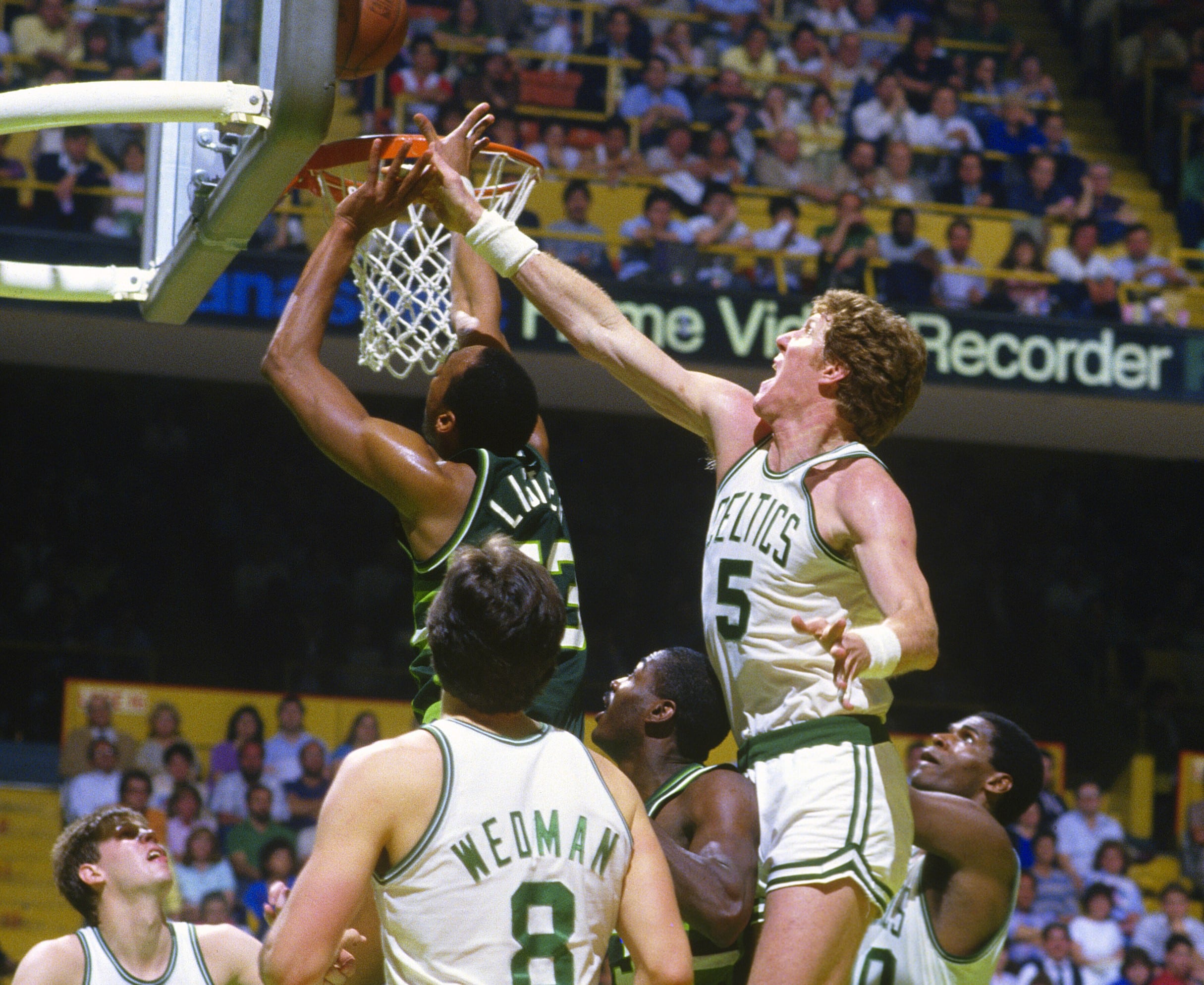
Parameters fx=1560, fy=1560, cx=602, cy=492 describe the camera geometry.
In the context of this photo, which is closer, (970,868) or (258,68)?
(258,68)

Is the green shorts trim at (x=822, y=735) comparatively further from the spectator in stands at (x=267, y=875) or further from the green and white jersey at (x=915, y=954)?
the spectator in stands at (x=267, y=875)

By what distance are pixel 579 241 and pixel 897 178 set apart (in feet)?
9.74

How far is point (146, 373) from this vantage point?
11.9m

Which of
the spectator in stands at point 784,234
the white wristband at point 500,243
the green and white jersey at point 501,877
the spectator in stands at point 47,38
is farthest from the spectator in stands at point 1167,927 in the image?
the spectator in stands at point 47,38

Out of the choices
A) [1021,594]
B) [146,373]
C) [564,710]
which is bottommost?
[1021,594]

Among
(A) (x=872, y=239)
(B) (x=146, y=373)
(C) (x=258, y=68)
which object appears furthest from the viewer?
(B) (x=146, y=373)

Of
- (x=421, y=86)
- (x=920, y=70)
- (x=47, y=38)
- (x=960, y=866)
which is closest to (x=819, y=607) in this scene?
(x=960, y=866)

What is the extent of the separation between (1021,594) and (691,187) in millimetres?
4316

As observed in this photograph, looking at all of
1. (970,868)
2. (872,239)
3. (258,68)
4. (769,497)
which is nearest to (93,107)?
(258,68)

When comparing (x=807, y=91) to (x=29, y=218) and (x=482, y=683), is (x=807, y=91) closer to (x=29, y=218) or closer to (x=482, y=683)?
(x=29, y=218)

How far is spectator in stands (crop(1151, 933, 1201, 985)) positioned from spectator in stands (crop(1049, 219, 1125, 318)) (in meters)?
0.72

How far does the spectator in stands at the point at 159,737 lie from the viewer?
30.1 ft

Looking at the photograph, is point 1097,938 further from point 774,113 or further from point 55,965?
point 55,965

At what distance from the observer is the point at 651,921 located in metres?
2.47
